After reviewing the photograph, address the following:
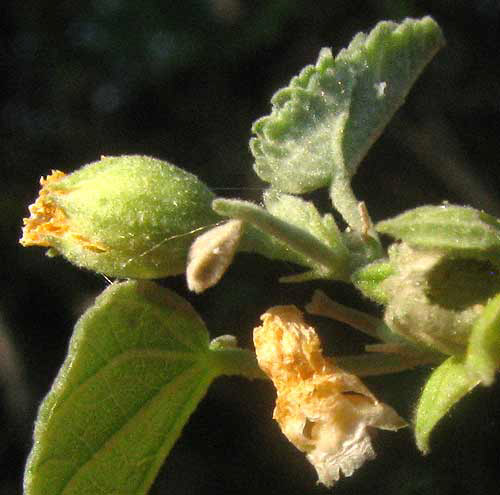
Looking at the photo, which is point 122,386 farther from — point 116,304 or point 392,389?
point 392,389

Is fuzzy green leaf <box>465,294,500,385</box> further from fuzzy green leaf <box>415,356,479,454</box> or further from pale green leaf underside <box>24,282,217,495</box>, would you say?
pale green leaf underside <box>24,282,217,495</box>

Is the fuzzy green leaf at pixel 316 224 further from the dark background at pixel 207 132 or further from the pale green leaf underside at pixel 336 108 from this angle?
the dark background at pixel 207 132

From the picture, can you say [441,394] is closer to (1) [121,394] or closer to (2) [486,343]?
(2) [486,343]

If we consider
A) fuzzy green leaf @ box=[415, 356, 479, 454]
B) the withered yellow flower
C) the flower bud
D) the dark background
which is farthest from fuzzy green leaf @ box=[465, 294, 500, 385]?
the dark background

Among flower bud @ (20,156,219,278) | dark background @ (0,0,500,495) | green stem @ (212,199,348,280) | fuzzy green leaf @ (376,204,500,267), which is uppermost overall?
dark background @ (0,0,500,495)

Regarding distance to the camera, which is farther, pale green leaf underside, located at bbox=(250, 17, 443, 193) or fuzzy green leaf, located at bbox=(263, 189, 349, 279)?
pale green leaf underside, located at bbox=(250, 17, 443, 193)

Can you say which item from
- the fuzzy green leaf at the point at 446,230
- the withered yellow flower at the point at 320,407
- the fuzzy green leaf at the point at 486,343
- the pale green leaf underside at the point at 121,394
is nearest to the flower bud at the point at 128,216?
the pale green leaf underside at the point at 121,394

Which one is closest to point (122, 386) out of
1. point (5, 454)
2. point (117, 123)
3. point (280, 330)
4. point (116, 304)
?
point (116, 304)
